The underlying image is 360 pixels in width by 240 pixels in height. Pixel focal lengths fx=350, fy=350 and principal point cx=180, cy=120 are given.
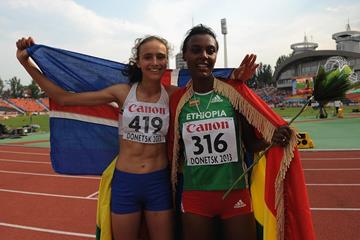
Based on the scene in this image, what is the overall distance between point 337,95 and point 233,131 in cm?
68

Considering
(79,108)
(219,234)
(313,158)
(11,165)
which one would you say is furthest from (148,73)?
(11,165)

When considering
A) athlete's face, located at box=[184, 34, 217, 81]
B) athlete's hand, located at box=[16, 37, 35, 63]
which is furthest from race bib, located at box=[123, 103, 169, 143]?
athlete's hand, located at box=[16, 37, 35, 63]

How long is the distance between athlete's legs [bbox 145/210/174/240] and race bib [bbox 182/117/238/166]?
0.50 metres

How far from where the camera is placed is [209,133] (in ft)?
7.24

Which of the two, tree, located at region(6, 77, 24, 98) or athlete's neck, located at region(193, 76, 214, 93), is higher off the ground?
tree, located at region(6, 77, 24, 98)

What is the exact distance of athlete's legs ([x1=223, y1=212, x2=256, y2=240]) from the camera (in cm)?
220

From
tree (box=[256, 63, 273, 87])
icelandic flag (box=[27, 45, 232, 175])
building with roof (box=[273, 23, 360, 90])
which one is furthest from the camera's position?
tree (box=[256, 63, 273, 87])

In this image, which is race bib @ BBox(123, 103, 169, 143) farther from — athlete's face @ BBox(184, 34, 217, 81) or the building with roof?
the building with roof

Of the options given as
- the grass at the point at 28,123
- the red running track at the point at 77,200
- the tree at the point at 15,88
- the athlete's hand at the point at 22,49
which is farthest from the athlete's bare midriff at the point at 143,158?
the tree at the point at 15,88

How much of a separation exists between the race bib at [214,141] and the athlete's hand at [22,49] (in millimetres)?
1501

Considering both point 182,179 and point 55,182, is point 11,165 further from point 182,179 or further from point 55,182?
point 182,179

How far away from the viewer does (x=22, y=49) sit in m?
2.75

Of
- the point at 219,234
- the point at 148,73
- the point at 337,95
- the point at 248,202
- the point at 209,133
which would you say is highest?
the point at 148,73

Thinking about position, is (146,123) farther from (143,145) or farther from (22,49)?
(22,49)
